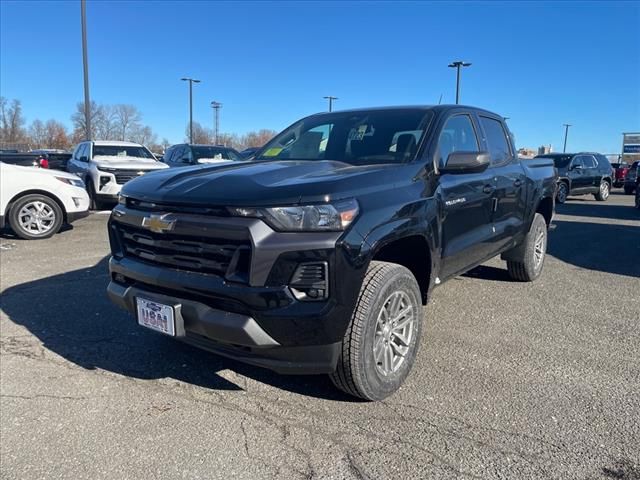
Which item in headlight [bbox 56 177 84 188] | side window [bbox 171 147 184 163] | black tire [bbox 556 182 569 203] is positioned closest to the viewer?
headlight [bbox 56 177 84 188]

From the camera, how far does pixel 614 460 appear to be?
2.46 meters

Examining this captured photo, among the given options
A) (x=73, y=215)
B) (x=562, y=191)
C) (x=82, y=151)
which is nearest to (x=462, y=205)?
(x=73, y=215)

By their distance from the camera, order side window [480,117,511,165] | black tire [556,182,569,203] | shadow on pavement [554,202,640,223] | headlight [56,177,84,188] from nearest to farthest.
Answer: side window [480,117,511,165]
headlight [56,177,84,188]
shadow on pavement [554,202,640,223]
black tire [556,182,569,203]

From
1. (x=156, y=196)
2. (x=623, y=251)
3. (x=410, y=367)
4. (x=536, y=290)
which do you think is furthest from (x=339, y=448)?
(x=623, y=251)

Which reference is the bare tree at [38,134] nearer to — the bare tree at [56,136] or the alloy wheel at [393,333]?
the bare tree at [56,136]

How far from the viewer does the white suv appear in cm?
1157

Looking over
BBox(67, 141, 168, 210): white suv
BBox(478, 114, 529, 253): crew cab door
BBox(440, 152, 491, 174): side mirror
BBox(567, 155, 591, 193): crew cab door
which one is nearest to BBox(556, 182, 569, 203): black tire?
BBox(567, 155, 591, 193): crew cab door

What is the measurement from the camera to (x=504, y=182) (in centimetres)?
468

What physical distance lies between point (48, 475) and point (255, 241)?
58.2 inches

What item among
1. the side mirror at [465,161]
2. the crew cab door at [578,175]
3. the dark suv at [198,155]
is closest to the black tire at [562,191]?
the crew cab door at [578,175]

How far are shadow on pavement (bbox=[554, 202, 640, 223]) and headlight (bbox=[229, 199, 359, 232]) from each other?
41.6 ft

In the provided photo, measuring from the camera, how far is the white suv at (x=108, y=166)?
1157cm

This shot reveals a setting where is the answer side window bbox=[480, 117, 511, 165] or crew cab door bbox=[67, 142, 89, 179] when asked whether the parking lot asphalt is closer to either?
side window bbox=[480, 117, 511, 165]

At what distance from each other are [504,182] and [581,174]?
14.7 m
